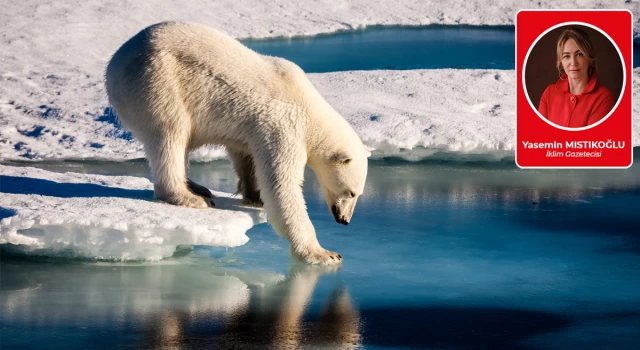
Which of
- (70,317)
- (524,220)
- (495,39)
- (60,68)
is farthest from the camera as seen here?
(495,39)

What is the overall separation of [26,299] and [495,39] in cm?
1283

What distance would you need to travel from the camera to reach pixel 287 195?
527 cm

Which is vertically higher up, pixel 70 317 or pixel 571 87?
pixel 571 87

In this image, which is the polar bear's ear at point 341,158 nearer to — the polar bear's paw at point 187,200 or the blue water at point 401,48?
the polar bear's paw at point 187,200

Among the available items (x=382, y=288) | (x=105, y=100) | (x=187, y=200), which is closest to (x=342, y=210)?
(x=382, y=288)

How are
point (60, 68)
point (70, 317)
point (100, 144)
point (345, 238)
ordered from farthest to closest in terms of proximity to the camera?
point (60, 68)
point (100, 144)
point (345, 238)
point (70, 317)

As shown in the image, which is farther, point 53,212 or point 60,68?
point 60,68

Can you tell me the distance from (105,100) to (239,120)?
4.77 m

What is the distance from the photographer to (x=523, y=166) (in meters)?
8.60

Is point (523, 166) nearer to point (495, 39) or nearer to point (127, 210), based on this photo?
point (127, 210)

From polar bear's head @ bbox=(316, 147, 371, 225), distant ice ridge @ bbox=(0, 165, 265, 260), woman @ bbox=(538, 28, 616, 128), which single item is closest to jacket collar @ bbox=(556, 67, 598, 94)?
woman @ bbox=(538, 28, 616, 128)

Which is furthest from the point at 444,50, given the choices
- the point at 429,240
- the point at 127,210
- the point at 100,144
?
the point at 127,210

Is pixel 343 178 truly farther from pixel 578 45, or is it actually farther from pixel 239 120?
pixel 578 45

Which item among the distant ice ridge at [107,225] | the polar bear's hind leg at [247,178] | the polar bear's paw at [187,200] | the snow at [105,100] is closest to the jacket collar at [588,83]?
the snow at [105,100]
